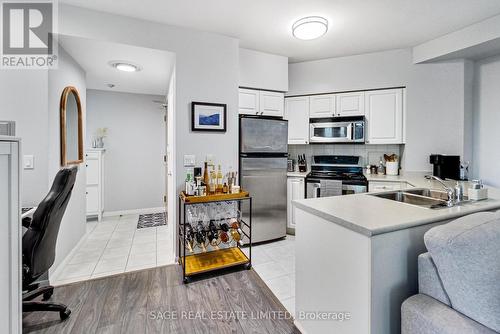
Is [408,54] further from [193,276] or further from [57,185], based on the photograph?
[57,185]

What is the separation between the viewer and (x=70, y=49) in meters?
2.54

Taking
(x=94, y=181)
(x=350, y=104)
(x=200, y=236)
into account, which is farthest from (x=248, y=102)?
(x=94, y=181)

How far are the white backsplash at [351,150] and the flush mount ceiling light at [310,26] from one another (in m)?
1.87

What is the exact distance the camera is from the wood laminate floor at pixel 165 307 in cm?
169

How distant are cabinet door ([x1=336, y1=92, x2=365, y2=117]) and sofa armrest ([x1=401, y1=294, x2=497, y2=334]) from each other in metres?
2.96

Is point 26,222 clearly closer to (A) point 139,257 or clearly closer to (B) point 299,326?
(A) point 139,257

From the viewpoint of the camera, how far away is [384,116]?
343cm

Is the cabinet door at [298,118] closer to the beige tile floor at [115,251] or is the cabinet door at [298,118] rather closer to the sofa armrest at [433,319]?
the beige tile floor at [115,251]

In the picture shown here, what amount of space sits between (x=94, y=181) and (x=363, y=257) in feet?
14.2

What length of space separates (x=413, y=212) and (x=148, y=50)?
2.80 meters

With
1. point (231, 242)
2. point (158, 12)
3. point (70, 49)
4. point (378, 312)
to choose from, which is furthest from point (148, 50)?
point (378, 312)

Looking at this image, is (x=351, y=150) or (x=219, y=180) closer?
(x=219, y=180)

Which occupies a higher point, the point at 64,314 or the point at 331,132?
the point at 331,132

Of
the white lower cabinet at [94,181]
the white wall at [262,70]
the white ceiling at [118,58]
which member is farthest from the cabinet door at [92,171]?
the white wall at [262,70]
